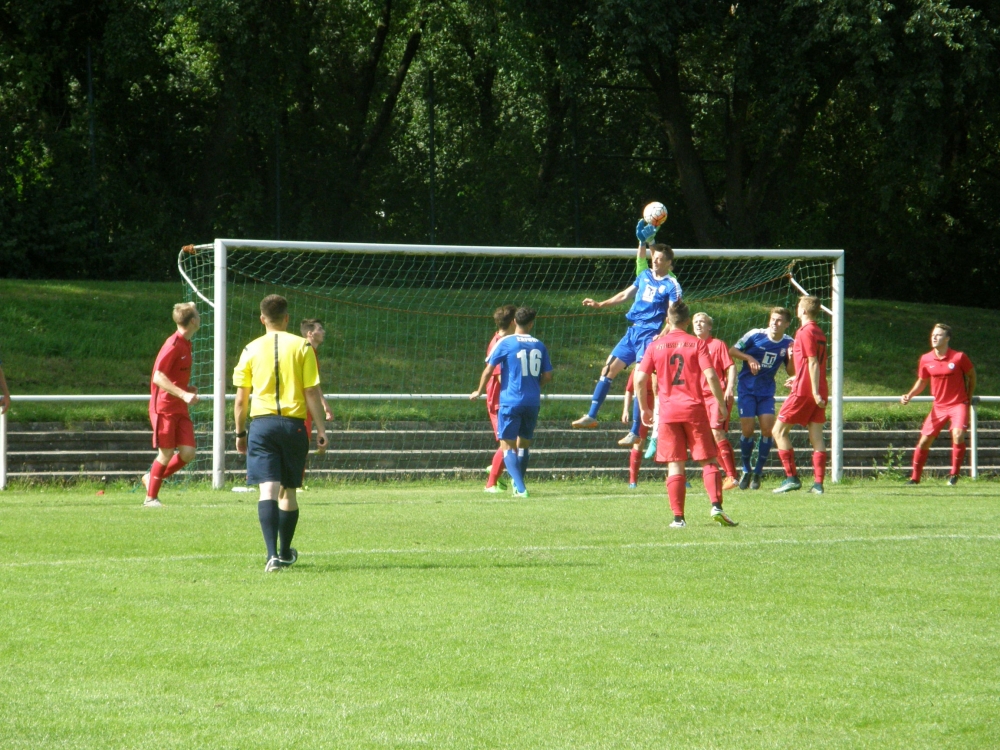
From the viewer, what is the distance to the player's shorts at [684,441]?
9.33 metres

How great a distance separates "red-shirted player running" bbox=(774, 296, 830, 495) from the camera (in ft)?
43.2

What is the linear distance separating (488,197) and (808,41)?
7.96 m

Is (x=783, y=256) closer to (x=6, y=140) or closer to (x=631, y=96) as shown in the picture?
(x=631, y=96)

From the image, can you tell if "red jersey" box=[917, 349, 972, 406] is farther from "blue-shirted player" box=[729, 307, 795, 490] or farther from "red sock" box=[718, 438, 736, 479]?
"red sock" box=[718, 438, 736, 479]

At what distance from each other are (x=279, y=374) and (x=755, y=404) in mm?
8288

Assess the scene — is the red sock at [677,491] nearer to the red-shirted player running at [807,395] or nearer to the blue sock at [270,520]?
the blue sock at [270,520]

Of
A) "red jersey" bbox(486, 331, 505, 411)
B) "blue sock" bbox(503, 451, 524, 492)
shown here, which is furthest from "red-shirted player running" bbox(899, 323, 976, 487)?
"blue sock" bbox(503, 451, 524, 492)

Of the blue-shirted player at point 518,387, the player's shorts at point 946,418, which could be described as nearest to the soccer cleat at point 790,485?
the player's shorts at point 946,418

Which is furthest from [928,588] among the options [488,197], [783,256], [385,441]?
[488,197]

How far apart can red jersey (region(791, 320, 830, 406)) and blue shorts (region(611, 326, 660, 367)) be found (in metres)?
1.77

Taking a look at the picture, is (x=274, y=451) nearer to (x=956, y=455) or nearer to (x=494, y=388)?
(x=494, y=388)

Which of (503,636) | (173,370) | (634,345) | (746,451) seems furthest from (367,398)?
(503,636)

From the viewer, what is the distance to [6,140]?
2512cm

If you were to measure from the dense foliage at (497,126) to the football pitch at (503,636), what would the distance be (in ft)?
54.0
